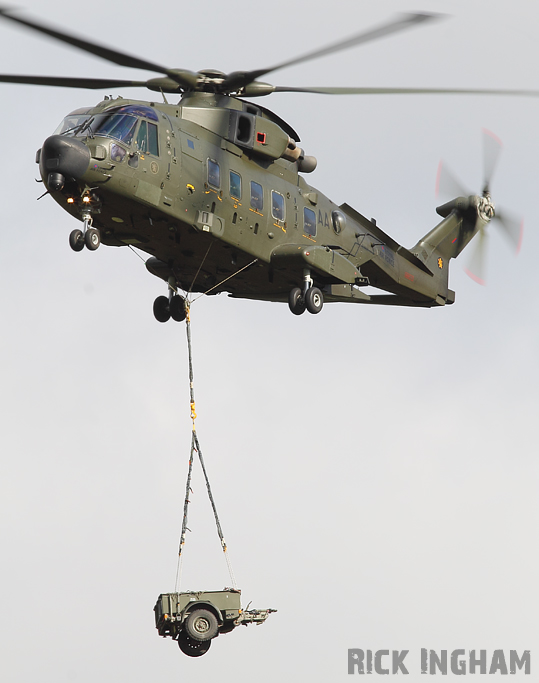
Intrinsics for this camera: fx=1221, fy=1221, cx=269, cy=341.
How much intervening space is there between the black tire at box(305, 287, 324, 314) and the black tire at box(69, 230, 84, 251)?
611cm

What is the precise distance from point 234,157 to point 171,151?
2.15 metres

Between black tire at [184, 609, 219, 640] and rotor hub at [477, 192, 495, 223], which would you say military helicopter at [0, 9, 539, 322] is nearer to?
rotor hub at [477, 192, 495, 223]

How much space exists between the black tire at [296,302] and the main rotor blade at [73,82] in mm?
5912

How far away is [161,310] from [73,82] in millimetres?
6538

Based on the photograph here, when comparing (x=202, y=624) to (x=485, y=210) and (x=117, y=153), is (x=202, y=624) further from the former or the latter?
(x=485, y=210)

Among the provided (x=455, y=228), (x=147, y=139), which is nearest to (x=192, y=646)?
(x=147, y=139)

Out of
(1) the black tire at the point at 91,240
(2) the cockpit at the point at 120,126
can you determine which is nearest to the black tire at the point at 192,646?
(1) the black tire at the point at 91,240

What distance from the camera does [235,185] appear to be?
27.4 metres

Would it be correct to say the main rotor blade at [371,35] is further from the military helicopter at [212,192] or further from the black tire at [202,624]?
the black tire at [202,624]

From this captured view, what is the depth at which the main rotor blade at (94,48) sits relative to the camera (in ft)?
72.7

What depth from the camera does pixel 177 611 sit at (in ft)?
77.5

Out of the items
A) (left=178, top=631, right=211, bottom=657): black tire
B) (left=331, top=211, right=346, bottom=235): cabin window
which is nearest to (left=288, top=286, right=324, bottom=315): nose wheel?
(left=331, top=211, right=346, bottom=235): cabin window

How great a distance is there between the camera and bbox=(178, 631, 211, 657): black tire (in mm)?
23562

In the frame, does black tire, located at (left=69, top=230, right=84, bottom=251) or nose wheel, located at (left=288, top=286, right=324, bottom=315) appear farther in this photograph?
nose wheel, located at (left=288, top=286, right=324, bottom=315)
